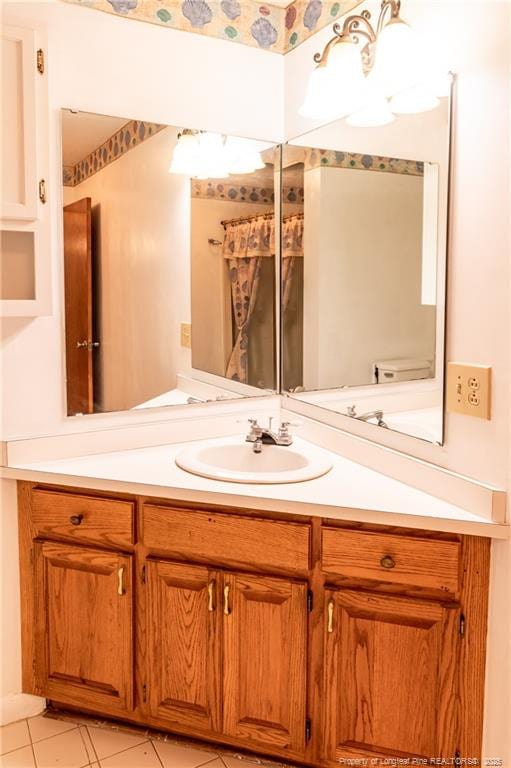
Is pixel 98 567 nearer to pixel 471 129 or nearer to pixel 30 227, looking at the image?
pixel 30 227

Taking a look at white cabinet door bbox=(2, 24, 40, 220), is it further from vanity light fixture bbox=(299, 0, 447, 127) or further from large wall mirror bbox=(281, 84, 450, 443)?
large wall mirror bbox=(281, 84, 450, 443)

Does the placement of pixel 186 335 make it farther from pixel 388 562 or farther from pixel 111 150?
pixel 388 562

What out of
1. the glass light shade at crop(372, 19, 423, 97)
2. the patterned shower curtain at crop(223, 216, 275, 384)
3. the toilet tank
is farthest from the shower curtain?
the glass light shade at crop(372, 19, 423, 97)

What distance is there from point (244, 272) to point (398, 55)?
958mm

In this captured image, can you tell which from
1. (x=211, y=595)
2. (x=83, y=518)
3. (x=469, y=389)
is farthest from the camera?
(x=83, y=518)

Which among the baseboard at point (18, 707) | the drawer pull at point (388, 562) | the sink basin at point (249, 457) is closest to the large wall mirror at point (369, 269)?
the sink basin at point (249, 457)

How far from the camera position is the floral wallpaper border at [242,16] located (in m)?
2.03

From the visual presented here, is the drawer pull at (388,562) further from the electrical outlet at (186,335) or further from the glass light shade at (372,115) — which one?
the glass light shade at (372,115)

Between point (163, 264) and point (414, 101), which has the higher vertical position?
point (414, 101)

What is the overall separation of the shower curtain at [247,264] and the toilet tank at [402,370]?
562 millimetres

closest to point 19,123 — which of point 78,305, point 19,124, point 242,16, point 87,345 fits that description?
point 19,124

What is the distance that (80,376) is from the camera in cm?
204

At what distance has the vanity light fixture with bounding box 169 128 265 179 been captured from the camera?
2.19 metres

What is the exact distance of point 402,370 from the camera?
1.86 metres
